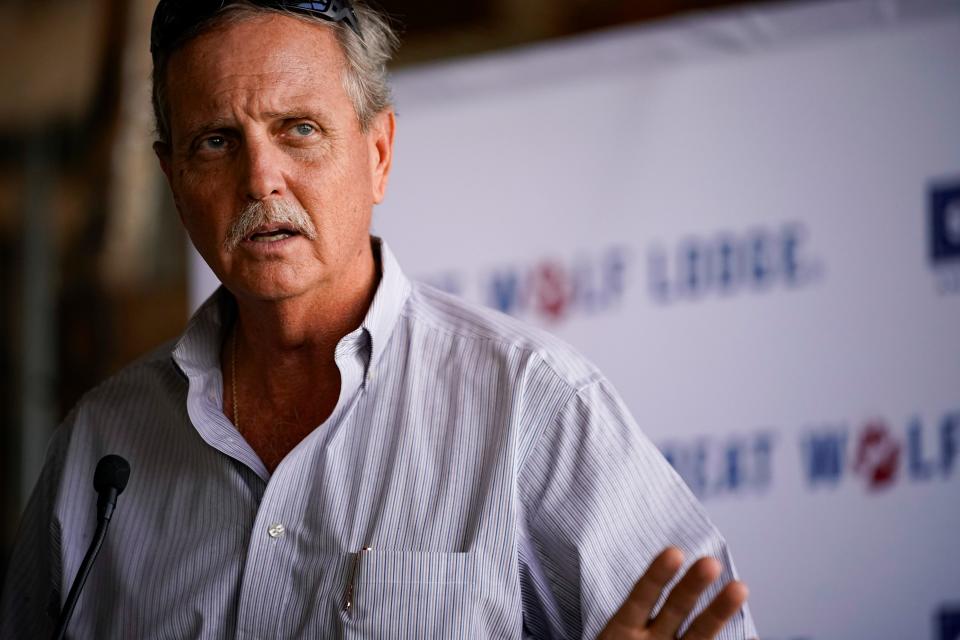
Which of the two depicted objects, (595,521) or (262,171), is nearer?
(595,521)

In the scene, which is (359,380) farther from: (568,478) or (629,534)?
(629,534)

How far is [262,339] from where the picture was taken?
1676 mm

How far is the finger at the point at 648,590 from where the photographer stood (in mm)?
1136

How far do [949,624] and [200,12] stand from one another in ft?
7.04

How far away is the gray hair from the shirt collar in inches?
9.5

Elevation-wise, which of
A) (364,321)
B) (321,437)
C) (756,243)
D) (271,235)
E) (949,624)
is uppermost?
(756,243)

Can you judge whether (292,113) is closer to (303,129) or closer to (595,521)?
(303,129)

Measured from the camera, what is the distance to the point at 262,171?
4.96ft

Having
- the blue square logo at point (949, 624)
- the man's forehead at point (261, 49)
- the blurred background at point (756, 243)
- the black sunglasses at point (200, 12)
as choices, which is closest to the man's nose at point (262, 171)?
the man's forehead at point (261, 49)

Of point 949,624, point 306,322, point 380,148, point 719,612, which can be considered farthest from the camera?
point 949,624

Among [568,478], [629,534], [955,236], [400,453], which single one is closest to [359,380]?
[400,453]

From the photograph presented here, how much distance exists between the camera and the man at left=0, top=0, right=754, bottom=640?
1372 millimetres

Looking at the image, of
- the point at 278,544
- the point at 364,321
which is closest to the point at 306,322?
the point at 364,321

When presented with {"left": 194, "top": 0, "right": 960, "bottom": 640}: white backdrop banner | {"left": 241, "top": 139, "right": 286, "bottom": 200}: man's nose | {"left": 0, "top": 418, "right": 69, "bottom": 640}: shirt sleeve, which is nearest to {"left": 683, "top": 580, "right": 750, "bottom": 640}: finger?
{"left": 241, "top": 139, "right": 286, "bottom": 200}: man's nose
